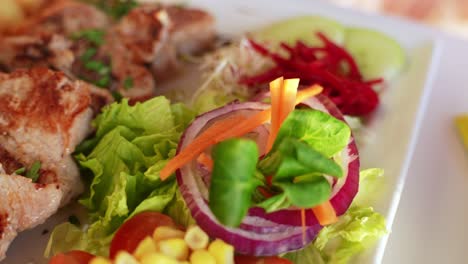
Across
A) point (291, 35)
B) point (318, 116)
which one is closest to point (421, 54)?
point (291, 35)

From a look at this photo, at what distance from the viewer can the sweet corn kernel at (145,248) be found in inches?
67.5

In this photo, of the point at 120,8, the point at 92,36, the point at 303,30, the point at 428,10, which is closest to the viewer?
the point at 92,36

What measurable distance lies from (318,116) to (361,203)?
61 centimetres

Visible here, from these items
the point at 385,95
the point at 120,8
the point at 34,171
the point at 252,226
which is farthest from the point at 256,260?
the point at 120,8

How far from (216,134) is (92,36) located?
144 centimetres

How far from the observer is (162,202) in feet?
6.91

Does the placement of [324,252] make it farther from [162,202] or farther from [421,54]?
[421,54]

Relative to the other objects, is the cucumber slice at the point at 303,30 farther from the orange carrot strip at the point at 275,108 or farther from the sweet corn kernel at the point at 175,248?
the sweet corn kernel at the point at 175,248

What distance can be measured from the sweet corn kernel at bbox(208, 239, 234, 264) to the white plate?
0.58m

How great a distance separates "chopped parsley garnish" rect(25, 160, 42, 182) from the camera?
2220 mm

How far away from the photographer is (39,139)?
2.29 m

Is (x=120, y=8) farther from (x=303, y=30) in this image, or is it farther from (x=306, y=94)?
(x=306, y=94)

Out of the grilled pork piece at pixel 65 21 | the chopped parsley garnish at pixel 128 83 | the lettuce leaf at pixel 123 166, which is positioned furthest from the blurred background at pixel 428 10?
the lettuce leaf at pixel 123 166

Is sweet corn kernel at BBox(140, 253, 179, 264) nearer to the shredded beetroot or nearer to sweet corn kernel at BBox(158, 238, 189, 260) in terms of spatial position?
sweet corn kernel at BBox(158, 238, 189, 260)
